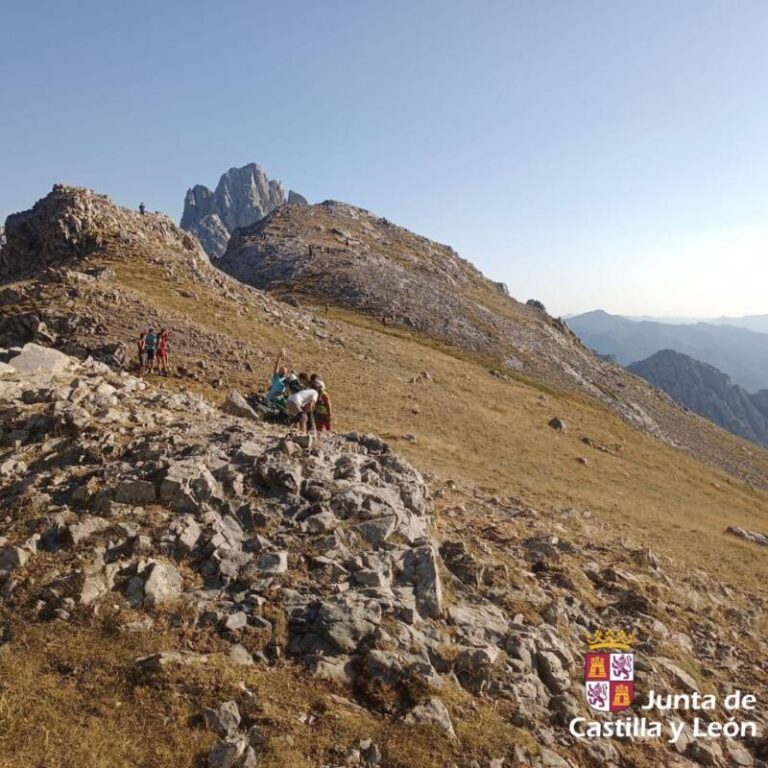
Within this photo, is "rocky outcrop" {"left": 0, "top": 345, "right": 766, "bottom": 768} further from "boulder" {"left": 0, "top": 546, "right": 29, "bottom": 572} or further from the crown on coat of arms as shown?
the crown on coat of arms

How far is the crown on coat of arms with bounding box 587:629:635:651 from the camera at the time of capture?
13.3 meters

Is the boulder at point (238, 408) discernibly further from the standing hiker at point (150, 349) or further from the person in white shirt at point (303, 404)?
the standing hiker at point (150, 349)

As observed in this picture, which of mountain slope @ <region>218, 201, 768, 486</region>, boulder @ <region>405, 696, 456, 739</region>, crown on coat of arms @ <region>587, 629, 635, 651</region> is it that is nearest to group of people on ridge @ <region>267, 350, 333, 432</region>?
crown on coat of arms @ <region>587, 629, 635, 651</region>

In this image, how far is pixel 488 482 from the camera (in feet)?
92.5

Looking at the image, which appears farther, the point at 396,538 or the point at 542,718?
the point at 396,538

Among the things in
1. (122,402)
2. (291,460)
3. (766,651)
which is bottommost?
(766,651)

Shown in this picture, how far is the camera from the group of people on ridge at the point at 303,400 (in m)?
20.7

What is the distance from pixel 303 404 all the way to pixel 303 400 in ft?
0.56

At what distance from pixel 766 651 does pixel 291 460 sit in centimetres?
1545

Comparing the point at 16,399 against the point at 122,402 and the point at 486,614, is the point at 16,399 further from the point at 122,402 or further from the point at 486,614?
the point at 486,614

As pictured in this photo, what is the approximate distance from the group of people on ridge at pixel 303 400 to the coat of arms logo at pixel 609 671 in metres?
12.2

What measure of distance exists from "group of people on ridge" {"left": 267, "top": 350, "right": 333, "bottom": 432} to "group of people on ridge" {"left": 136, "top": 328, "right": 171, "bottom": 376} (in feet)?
38.2

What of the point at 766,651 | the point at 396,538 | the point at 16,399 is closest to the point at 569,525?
the point at 766,651

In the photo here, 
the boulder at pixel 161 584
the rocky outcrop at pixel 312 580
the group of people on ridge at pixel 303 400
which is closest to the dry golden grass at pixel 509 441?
the group of people on ridge at pixel 303 400
